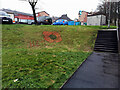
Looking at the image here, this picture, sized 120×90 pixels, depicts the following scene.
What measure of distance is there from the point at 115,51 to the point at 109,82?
6.56 metres

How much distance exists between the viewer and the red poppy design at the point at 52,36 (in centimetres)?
1257

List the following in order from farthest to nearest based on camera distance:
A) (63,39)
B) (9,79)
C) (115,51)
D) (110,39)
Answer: (63,39), (110,39), (115,51), (9,79)

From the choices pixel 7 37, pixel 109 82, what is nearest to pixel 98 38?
pixel 109 82

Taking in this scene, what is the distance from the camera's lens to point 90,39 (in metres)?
12.3

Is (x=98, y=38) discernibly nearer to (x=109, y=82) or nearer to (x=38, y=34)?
(x=38, y=34)

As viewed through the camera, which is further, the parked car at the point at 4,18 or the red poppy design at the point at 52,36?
the parked car at the point at 4,18

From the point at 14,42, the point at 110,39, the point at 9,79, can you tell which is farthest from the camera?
the point at 110,39

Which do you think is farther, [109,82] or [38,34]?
[38,34]

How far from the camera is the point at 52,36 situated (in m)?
13.6

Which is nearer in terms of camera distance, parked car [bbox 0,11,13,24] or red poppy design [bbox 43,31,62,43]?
red poppy design [bbox 43,31,62,43]

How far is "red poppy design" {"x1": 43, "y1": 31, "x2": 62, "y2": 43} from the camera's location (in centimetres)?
1257

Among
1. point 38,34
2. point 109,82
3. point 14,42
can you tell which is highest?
point 38,34

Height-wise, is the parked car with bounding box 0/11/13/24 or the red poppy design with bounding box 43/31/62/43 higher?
the parked car with bounding box 0/11/13/24

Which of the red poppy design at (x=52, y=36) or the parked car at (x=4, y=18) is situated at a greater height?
the parked car at (x=4, y=18)
